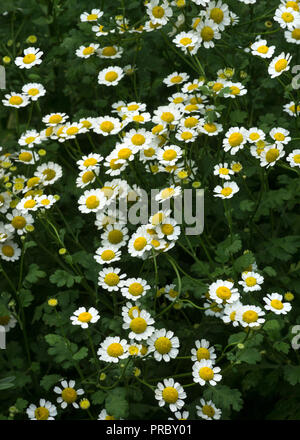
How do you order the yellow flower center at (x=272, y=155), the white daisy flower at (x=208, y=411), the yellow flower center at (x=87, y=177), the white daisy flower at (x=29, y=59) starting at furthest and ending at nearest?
the white daisy flower at (x=29, y=59) < the yellow flower center at (x=87, y=177) < the yellow flower center at (x=272, y=155) < the white daisy flower at (x=208, y=411)

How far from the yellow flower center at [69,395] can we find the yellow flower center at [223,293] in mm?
670

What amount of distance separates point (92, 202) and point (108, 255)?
0.24 metres

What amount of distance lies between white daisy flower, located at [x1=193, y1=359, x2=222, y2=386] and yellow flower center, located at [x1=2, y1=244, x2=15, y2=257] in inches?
38.9

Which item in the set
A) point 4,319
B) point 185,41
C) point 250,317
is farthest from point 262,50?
point 4,319

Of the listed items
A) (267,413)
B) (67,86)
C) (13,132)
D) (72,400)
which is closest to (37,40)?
(67,86)

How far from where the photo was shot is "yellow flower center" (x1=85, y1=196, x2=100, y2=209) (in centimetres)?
254

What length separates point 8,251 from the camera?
271 cm

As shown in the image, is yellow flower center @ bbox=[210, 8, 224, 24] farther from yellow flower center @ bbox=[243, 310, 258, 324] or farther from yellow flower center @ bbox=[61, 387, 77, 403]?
yellow flower center @ bbox=[61, 387, 77, 403]

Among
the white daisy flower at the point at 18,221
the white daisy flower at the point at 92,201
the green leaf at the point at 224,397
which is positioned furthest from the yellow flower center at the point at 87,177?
the green leaf at the point at 224,397

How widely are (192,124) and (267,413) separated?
4.28ft

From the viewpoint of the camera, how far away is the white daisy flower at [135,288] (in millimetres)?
2336

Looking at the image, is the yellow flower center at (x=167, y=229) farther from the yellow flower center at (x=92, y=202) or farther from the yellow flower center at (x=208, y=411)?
the yellow flower center at (x=208, y=411)

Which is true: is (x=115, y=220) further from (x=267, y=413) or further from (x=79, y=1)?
(x=79, y=1)
